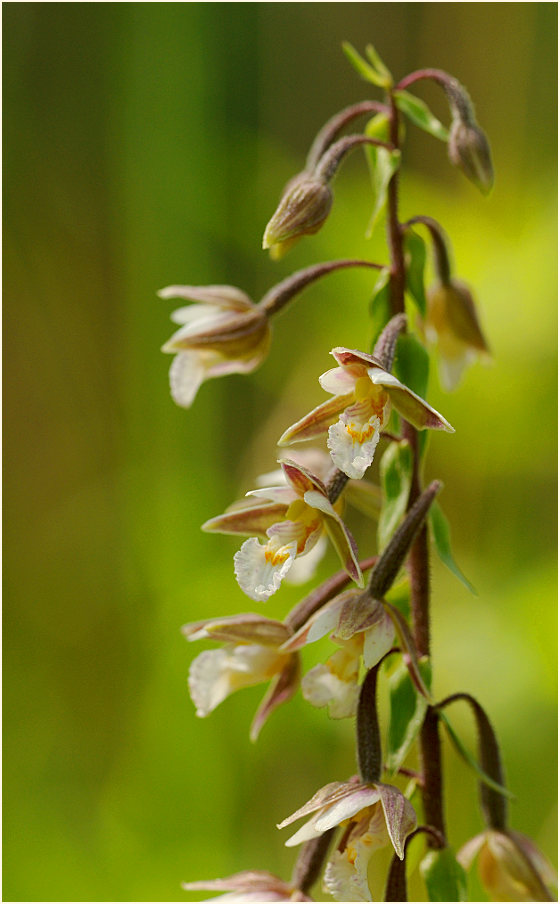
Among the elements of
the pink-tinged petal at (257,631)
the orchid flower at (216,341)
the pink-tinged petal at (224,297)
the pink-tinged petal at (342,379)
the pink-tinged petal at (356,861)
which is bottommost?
the pink-tinged petal at (356,861)

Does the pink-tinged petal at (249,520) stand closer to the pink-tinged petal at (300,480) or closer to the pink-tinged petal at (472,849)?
the pink-tinged petal at (300,480)

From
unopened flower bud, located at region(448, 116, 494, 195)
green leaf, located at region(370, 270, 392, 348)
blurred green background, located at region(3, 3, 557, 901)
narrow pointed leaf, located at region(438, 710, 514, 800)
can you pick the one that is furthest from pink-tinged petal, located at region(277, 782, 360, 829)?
blurred green background, located at region(3, 3, 557, 901)

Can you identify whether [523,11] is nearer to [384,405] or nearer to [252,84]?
[252,84]

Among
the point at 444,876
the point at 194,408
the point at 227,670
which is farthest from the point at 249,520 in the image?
the point at 194,408

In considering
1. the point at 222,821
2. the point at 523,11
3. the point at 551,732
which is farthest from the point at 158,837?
the point at 523,11

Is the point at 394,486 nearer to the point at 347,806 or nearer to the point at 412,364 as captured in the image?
the point at 412,364

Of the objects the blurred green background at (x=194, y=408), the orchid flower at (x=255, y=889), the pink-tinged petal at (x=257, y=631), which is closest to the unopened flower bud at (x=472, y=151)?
the pink-tinged petal at (x=257, y=631)

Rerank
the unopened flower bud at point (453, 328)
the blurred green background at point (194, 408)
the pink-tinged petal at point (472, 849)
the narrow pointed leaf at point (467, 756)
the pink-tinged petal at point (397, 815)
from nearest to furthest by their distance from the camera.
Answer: the pink-tinged petal at point (397, 815) → the narrow pointed leaf at point (467, 756) → the pink-tinged petal at point (472, 849) → the unopened flower bud at point (453, 328) → the blurred green background at point (194, 408)
